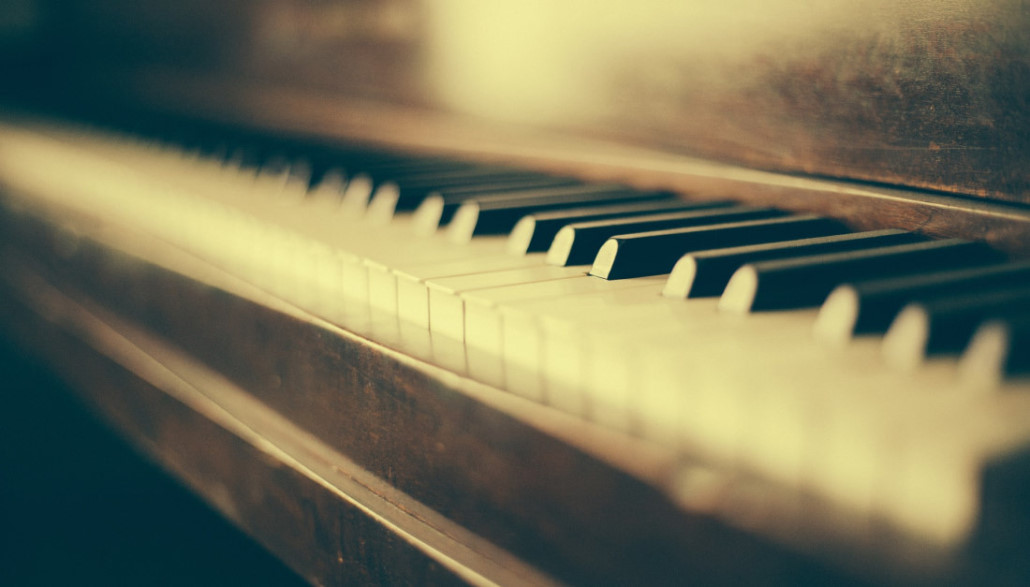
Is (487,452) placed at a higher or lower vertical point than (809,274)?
lower

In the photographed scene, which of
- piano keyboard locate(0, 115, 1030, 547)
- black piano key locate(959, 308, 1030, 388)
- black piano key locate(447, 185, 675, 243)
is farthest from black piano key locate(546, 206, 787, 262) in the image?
black piano key locate(959, 308, 1030, 388)

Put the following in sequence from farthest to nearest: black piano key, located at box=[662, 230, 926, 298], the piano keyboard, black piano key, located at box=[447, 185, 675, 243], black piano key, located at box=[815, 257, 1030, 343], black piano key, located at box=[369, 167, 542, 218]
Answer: black piano key, located at box=[369, 167, 542, 218] < black piano key, located at box=[447, 185, 675, 243] < black piano key, located at box=[662, 230, 926, 298] < black piano key, located at box=[815, 257, 1030, 343] < the piano keyboard

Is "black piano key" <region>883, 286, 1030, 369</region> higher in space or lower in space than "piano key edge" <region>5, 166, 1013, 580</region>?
higher

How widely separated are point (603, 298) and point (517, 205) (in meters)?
0.35

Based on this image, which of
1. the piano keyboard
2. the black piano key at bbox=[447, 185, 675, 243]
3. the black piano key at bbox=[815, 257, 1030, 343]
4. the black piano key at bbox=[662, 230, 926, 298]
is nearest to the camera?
the piano keyboard

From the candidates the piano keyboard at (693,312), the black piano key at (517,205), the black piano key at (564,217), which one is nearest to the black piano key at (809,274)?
the piano keyboard at (693,312)

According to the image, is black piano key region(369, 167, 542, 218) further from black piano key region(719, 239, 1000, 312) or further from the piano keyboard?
black piano key region(719, 239, 1000, 312)

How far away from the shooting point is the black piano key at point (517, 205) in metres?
0.98

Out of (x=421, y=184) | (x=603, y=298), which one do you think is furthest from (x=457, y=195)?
(x=603, y=298)

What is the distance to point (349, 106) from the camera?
1.73 meters

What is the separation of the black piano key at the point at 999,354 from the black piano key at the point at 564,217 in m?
0.41

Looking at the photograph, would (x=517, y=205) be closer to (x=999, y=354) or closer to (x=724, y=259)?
(x=724, y=259)

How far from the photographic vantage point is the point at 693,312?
66cm

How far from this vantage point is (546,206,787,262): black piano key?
0.84 meters
